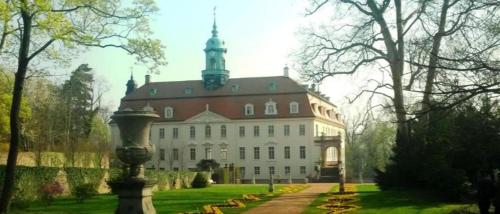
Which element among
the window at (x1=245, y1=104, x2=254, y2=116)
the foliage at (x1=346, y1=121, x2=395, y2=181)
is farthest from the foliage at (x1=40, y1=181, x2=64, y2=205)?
the foliage at (x1=346, y1=121, x2=395, y2=181)

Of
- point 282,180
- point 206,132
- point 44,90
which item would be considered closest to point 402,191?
point 44,90

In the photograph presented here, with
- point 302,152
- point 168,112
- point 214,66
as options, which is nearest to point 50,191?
point 302,152

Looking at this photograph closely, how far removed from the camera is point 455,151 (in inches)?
825

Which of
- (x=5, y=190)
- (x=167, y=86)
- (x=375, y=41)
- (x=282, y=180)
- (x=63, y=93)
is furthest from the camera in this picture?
(x=167, y=86)

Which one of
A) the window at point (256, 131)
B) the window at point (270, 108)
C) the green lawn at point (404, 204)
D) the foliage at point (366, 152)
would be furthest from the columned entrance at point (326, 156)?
the green lawn at point (404, 204)

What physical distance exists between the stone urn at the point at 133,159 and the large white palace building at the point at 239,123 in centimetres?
5505

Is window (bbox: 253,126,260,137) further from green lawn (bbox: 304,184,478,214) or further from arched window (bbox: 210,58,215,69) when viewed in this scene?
green lawn (bbox: 304,184,478,214)

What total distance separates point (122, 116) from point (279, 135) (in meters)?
59.0

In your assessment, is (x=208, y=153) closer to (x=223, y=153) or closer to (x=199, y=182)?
(x=223, y=153)

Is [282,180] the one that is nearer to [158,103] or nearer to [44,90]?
[158,103]

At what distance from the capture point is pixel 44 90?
4206 cm

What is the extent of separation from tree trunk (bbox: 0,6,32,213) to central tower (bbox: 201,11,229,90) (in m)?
56.5

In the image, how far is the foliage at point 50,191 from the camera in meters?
23.5

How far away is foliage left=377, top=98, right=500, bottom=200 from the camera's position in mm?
19377
